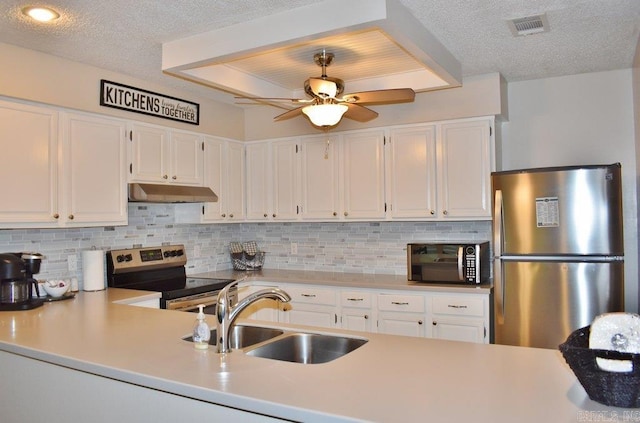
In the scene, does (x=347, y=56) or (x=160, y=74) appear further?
(x=160, y=74)

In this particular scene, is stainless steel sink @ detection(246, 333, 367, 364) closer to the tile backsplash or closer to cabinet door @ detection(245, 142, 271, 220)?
the tile backsplash

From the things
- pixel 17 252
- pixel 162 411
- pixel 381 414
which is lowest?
pixel 162 411

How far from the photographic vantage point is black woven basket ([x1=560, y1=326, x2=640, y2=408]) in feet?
4.07

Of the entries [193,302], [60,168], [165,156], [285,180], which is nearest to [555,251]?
[285,180]

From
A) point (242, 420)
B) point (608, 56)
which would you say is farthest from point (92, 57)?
point (608, 56)

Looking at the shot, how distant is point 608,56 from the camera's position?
339cm

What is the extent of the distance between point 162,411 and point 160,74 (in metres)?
2.71

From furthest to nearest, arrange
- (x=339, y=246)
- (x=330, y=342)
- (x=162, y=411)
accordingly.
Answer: (x=339, y=246) < (x=330, y=342) < (x=162, y=411)

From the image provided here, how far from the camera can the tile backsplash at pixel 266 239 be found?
11.7 feet

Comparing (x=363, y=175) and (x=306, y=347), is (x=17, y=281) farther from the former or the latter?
(x=363, y=175)

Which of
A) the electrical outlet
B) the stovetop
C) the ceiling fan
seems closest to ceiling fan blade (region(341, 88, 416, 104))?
the ceiling fan

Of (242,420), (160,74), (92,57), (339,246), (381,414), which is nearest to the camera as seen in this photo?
(381,414)

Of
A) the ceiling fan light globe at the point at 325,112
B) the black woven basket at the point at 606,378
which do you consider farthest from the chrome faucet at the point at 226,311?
the ceiling fan light globe at the point at 325,112

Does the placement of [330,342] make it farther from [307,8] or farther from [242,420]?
[307,8]
